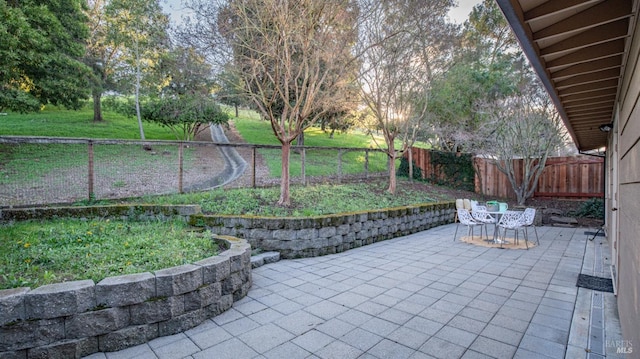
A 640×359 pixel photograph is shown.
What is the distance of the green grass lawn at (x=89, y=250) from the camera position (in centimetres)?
255

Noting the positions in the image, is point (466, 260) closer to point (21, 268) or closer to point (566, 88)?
point (566, 88)

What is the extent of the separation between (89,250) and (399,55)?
6849 millimetres

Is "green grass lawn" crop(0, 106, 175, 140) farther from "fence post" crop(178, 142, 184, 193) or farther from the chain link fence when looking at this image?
"fence post" crop(178, 142, 184, 193)

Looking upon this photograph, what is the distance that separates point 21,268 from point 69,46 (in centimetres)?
1170

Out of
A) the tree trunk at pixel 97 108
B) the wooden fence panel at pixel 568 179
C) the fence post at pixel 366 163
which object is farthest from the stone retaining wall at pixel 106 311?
the tree trunk at pixel 97 108

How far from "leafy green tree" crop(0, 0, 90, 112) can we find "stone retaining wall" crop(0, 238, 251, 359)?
8738 millimetres

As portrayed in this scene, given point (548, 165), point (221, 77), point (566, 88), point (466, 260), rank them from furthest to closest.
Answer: point (548, 165) → point (221, 77) → point (466, 260) → point (566, 88)

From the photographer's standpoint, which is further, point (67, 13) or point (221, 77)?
point (67, 13)

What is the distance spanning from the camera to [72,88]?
421 inches

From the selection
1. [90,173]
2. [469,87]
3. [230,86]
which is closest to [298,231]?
[90,173]

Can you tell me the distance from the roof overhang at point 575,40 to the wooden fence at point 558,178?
26.3ft

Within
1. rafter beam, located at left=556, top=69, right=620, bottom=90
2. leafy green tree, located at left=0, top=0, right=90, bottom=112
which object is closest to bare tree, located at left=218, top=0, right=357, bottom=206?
rafter beam, located at left=556, top=69, right=620, bottom=90

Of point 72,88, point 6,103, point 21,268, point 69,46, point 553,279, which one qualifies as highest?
point 69,46

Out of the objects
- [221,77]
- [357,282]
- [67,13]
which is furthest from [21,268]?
[67,13]
